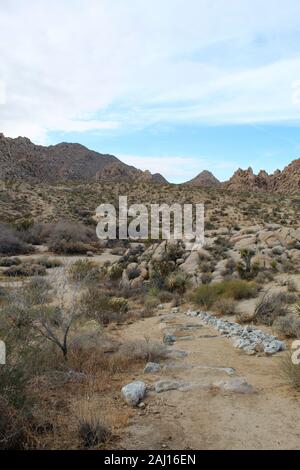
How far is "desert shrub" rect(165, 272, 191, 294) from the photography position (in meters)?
15.1

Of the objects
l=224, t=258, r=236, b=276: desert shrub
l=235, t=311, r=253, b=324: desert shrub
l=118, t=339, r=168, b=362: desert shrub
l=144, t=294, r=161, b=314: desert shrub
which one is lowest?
l=144, t=294, r=161, b=314: desert shrub

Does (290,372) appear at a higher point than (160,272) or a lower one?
lower

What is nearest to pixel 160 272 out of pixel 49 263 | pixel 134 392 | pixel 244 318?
pixel 244 318

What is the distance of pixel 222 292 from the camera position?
43.7 feet

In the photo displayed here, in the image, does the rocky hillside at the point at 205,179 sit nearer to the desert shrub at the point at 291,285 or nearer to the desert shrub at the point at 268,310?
the desert shrub at the point at 291,285

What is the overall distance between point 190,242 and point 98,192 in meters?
37.0

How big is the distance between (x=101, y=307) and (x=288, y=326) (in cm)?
514

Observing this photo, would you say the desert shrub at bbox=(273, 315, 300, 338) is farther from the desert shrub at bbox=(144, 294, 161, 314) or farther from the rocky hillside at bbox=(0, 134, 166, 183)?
the rocky hillside at bbox=(0, 134, 166, 183)

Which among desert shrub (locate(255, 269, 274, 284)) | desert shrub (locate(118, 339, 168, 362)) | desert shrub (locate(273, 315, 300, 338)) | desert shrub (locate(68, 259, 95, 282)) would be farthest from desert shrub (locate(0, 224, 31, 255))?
desert shrub (locate(273, 315, 300, 338))

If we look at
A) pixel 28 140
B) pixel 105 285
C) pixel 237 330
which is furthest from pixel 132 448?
pixel 28 140

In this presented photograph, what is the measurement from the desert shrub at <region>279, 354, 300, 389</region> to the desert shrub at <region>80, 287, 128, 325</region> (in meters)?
5.43

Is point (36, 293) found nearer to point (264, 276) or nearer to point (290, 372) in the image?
point (290, 372)

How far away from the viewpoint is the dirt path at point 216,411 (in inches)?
188

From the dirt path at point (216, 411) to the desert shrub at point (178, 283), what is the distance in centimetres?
674
